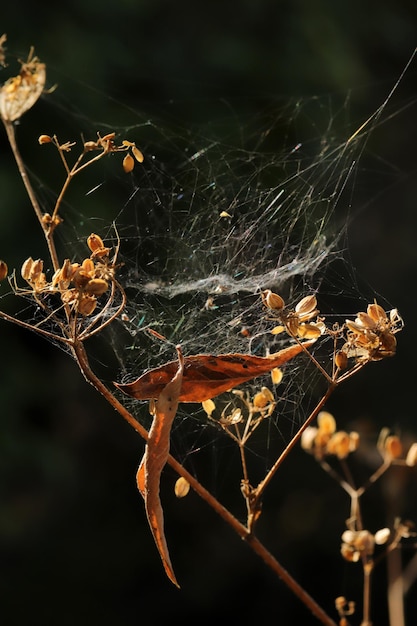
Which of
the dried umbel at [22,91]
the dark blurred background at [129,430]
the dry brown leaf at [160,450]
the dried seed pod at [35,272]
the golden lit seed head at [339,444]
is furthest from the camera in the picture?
the dark blurred background at [129,430]

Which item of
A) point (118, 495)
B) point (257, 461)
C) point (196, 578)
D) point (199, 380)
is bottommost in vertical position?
point (196, 578)

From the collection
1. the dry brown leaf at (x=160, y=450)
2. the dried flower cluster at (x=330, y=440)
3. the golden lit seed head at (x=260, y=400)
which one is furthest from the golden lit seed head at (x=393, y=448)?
the dry brown leaf at (x=160, y=450)

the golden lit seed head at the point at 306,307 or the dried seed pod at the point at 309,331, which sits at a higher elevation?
the golden lit seed head at the point at 306,307

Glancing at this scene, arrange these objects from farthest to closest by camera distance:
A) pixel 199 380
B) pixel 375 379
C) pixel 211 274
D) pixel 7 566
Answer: pixel 375 379 → pixel 7 566 → pixel 211 274 → pixel 199 380

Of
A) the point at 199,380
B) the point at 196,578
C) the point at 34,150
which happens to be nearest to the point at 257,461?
the point at 196,578

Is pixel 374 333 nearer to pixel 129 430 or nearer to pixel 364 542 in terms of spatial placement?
pixel 364 542

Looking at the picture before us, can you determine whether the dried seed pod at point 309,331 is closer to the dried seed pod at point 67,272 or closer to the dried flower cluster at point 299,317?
the dried flower cluster at point 299,317

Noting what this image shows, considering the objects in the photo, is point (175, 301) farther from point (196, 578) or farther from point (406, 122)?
point (406, 122)
